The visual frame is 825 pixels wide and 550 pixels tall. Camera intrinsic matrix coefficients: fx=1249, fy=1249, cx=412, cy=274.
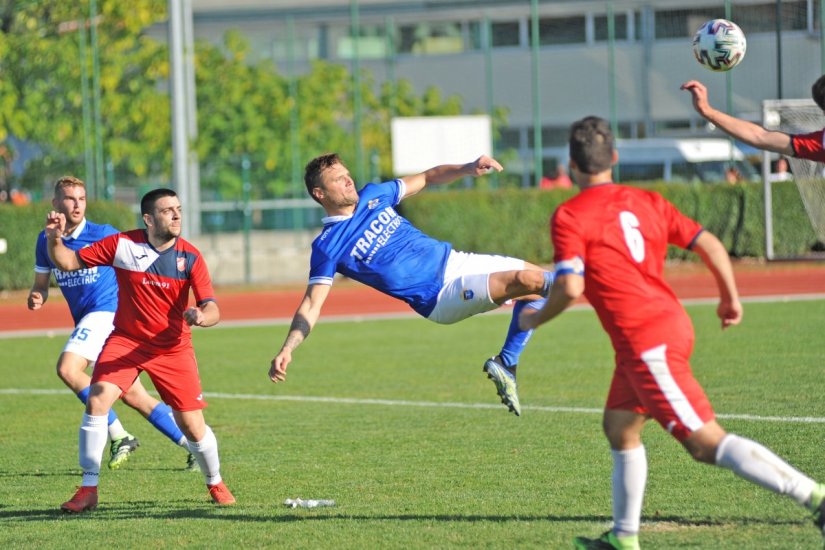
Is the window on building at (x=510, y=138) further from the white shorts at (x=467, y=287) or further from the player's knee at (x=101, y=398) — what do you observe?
the player's knee at (x=101, y=398)

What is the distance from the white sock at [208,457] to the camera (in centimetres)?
818

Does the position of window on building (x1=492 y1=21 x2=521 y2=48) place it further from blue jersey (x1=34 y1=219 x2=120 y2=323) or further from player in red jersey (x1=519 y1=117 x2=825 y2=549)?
player in red jersey (x1=519 y1=117 x2=825 y2=549)

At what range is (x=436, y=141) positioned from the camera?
32.9 metres

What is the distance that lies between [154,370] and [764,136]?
4120 millimetres

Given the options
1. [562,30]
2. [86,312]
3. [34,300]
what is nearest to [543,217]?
[562,30]

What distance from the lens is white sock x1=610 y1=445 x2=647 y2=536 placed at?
19.6 ft

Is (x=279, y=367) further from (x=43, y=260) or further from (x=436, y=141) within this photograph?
(x=436, y=141)

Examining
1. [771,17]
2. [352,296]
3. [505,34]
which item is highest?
[505,34]

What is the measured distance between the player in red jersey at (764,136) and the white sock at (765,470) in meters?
1.95

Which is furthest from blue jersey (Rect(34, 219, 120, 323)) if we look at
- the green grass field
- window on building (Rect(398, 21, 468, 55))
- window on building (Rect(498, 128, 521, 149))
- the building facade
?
window on building (Rect(398, 21, 468, 55))

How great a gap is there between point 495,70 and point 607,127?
107 ft

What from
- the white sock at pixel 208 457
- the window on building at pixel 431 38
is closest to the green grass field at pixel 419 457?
the white sock at pixel 208 457

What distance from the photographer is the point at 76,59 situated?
106 ft

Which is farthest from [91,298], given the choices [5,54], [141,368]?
[5,54]
